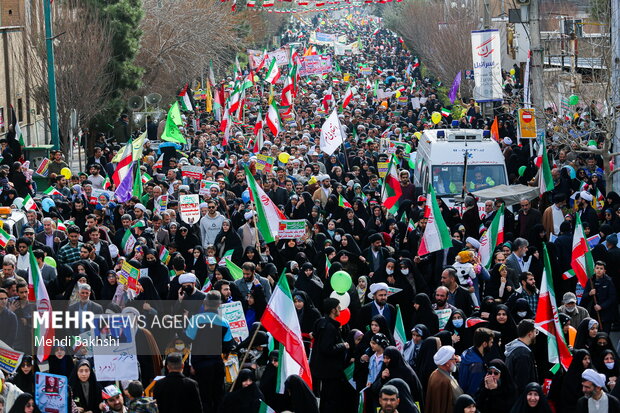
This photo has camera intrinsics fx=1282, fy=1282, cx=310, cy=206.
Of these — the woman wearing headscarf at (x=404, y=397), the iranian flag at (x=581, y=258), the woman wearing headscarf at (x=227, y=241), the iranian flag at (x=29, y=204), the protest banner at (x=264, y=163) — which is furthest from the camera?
the protest banner at (x=264, y=163)

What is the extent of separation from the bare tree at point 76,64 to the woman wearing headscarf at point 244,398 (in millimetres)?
23153

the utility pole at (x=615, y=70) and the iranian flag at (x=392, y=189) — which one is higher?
the utility pole at (x=615, y=70)

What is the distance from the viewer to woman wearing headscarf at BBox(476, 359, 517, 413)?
9945 mm

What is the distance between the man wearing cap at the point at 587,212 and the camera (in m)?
17.0

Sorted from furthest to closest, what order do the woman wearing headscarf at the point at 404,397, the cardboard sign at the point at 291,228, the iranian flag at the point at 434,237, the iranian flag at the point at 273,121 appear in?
the iranian flag at the point at 273,121, the cardboard sign at the point at 291,228, the iranian flag at the point at 434,237, the woman wearing headscarf at the point at 404,397

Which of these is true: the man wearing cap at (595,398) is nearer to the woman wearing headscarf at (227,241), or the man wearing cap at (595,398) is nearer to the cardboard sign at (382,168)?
the woman wearing headscarf at (227,241)

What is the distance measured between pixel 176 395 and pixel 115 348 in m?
1.03

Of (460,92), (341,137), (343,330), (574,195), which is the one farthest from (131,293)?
(460,92)

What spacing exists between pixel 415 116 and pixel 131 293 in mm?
27067

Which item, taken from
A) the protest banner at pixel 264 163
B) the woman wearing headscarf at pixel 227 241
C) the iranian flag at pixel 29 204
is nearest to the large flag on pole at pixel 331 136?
the protest banner at pixel 264 163

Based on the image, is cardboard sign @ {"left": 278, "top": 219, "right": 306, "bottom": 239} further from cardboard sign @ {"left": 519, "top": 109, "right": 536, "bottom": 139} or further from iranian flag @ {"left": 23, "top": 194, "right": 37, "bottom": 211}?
cardboard sign @ {"left": 519, "top": 109, "right": 536, "bottom": 139}

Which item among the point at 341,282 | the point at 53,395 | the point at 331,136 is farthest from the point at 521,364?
the point at 331,136

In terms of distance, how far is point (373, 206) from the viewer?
18.3 meters

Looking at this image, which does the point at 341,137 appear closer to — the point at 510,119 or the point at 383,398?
the point at 510,119
